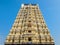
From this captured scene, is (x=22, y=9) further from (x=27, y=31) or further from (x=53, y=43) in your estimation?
(x=53, y=43)

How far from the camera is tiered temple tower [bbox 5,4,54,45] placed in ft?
93.3

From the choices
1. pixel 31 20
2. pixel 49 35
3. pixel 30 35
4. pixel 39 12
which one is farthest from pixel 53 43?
pixel 39 12

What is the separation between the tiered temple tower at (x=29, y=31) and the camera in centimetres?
2844

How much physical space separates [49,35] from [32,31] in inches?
99.5

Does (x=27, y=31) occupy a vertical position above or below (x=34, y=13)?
below

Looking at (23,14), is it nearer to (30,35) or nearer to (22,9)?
(22,9)

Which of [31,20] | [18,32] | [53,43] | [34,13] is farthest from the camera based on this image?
[34,13]

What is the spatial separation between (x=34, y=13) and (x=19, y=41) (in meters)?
7.39

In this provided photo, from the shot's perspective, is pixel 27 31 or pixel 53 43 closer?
pixel 53 43

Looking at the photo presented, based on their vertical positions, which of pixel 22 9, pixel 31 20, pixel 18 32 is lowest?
pixel 18 32

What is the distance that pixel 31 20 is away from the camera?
105 feet

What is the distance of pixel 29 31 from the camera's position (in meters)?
30.2

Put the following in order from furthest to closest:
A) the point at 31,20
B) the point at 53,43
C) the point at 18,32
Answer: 1. the point at 31,20
2. the point at 18,32
3. the point at 53,43

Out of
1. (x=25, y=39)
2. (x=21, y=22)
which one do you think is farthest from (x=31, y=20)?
(x=25, y=39)
